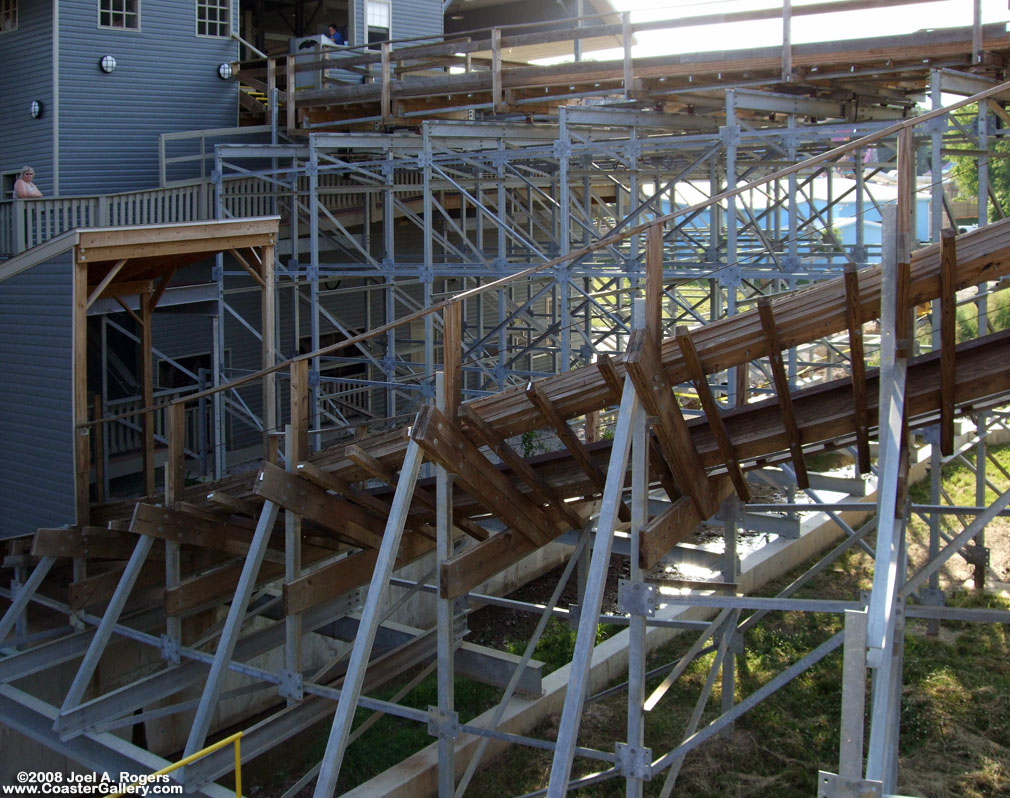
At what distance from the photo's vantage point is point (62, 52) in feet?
56.2

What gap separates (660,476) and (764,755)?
369cm

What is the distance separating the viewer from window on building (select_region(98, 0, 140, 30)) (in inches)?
693

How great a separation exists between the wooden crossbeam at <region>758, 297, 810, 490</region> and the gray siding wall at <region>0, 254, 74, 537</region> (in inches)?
324

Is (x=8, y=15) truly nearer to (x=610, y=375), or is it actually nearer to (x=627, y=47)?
(x=627, y=47)

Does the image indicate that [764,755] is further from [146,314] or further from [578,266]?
[146,314]

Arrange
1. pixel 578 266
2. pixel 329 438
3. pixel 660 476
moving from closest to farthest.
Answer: pixel 660 476, pixel 578 266, pixel 329 438

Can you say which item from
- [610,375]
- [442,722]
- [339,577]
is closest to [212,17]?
[339,577]

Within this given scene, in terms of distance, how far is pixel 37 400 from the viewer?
12656 millimetres

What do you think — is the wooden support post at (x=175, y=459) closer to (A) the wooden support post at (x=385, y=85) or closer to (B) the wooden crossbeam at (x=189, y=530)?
(B) the wooden crossbeam at (x=189, y=530)

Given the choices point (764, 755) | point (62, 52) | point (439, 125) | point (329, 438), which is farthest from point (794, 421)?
point (62, 52)

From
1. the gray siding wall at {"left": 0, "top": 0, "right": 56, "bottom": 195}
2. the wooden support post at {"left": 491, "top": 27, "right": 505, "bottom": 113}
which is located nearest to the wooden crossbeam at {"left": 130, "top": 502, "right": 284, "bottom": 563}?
the wooden support post at {"left": 491, "top": 27, "right": 505, "bottom": 113}

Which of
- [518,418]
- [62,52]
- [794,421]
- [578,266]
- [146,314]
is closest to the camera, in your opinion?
[794,421]

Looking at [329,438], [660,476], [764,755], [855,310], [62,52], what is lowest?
[764,755]

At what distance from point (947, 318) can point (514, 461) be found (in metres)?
3.29
